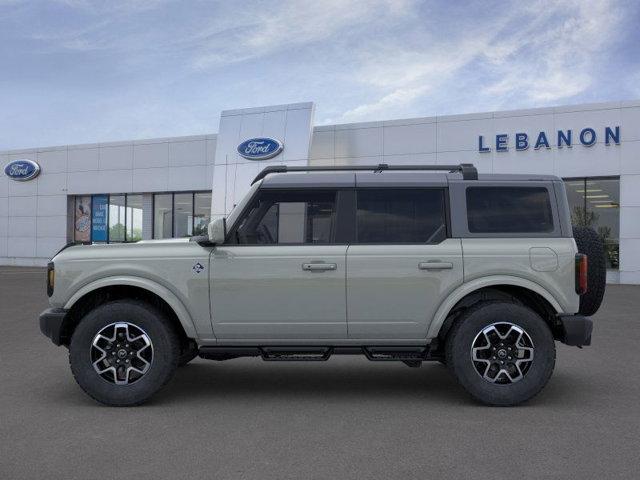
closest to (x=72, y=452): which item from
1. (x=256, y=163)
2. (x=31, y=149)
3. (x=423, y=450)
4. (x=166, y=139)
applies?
(x=423, y=450)

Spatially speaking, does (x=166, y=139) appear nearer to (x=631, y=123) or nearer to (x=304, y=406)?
(x=631, y=123)

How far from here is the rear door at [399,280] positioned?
527cm

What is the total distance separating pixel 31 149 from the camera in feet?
108

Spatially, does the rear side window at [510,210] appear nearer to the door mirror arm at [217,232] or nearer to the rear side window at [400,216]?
the rear side window at [400,216]

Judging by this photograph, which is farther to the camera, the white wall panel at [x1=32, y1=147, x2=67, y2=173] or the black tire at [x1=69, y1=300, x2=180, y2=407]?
the white wall panel at [x1=32, y1=147, x2=67, y2=173]

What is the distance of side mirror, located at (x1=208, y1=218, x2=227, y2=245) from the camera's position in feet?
17.3

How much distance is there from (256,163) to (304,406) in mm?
20893

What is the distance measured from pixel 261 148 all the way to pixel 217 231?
20.6 meters

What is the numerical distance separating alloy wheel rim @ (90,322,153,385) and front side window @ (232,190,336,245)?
1145 millimetres

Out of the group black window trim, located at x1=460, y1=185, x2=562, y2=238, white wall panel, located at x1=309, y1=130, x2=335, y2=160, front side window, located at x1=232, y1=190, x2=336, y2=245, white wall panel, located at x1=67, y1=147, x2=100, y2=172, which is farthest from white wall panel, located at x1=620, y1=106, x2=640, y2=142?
white wall panel, located at x1=67, y1=147, x2=100, y2=172

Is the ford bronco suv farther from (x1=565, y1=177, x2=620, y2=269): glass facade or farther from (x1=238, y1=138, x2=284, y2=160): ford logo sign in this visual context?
(x1=238, y1=138, x2=284, y2=160): ford logo sign

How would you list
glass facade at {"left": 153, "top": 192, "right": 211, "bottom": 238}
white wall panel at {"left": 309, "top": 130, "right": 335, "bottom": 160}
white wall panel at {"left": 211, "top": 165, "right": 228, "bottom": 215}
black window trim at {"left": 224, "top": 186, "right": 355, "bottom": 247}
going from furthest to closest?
glass facade at {"left": 153, "top": 192, "right": 211, "bottom": 238} < white wall panel at {"left": 309, "top": 130, "right": 335, "bottom": 160} < white wall panel at {"left": 211, "top": 165, "right": 228, "bottom": 215} < black window trim at {"left": 224, "top": 186, "right": 355, "bottom": 247}

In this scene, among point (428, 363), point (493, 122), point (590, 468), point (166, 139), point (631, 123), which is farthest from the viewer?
point (166, 139)

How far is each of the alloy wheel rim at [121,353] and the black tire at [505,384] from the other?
100 inches
